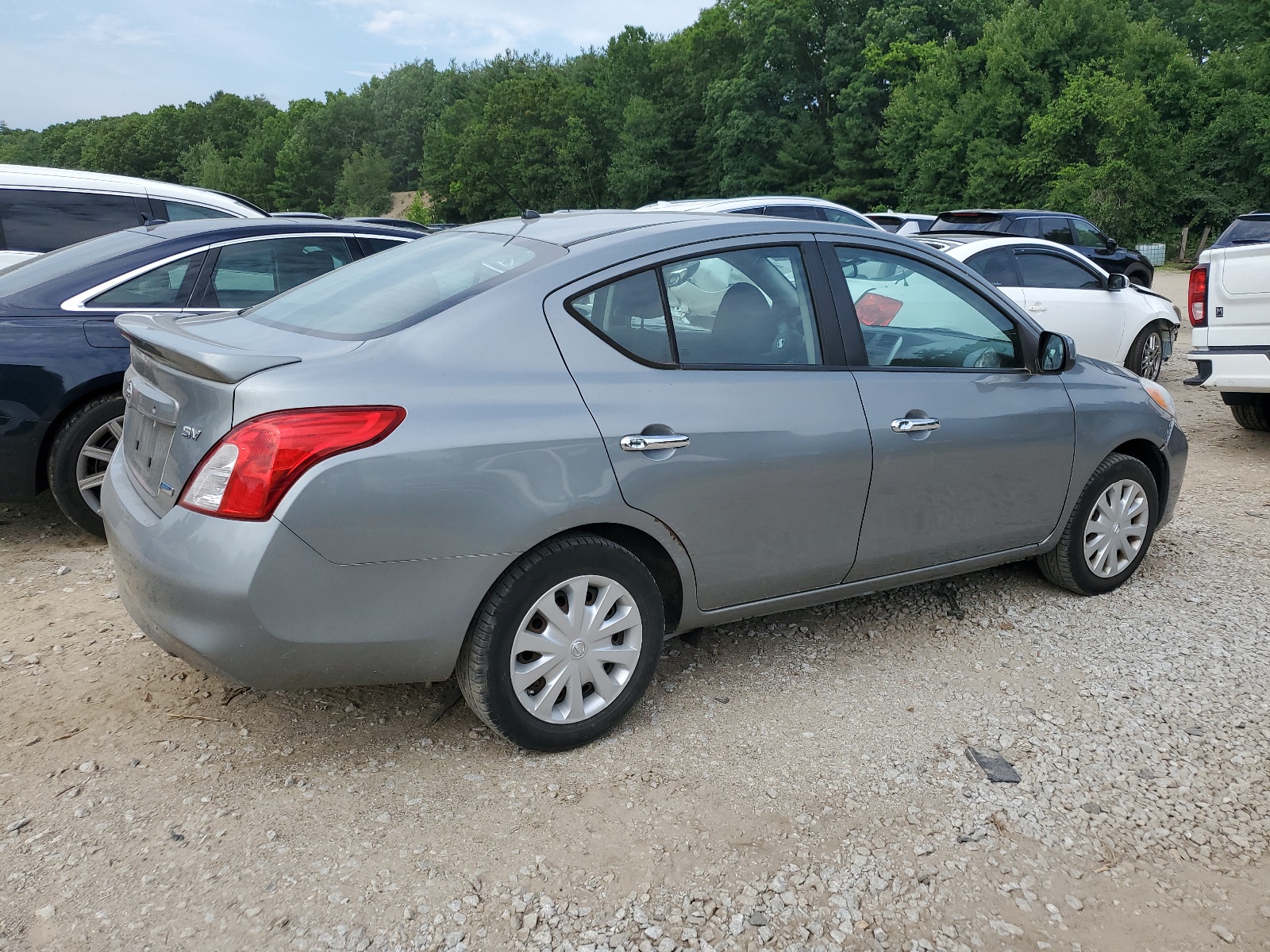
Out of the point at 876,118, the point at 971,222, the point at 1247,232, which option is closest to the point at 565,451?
the point at 1247,232

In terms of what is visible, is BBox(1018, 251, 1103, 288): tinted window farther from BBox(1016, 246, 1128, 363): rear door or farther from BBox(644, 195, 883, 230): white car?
BBox(644, 195, 883, 230): white car

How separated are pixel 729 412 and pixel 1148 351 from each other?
876cm

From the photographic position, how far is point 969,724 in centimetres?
357

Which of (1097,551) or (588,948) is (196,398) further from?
(1097,551)

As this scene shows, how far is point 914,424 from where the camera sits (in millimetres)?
3773

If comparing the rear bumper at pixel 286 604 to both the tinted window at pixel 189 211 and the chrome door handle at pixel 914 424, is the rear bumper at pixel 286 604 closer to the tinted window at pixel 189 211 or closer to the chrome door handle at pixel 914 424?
the chrome door handle at pixel 914 424

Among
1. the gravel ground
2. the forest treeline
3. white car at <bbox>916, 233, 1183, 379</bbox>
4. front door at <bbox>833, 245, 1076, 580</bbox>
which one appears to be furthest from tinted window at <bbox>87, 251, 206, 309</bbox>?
the forest treeline

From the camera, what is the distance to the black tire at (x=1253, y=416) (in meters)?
8.50

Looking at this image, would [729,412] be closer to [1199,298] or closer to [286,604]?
[286,604]

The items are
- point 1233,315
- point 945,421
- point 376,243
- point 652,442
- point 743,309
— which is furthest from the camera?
point 1233,315

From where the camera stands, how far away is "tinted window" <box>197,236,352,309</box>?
5.62 metres

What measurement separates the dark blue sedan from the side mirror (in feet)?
11.1

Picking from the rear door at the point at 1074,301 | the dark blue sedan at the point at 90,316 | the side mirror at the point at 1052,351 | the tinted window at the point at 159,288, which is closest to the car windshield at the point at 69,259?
the dark blue sedan at the point at 90,316

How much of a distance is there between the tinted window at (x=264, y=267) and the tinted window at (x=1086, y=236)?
1241 cm
